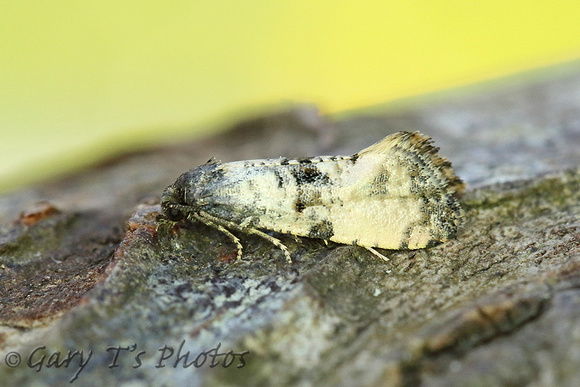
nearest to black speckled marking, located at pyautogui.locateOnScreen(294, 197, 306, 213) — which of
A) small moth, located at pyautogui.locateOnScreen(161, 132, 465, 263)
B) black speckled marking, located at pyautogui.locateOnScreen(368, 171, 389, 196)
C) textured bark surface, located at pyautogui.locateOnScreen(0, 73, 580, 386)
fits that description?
small moth, located at pyautogui.locateOnScreen(161, 132, 465, 263)

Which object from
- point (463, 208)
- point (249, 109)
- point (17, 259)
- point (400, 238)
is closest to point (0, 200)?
point (17, 259)

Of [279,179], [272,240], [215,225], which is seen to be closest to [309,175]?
[279,179]

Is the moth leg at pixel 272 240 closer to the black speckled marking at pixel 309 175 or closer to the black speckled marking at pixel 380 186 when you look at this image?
the black speckled marking at pixel 309 175

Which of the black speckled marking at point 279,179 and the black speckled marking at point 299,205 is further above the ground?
the black speckled marking at point 279,179

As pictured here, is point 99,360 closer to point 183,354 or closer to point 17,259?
point 183,354

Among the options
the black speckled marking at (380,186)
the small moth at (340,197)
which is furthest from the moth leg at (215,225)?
the black speckled marking at (380,186)

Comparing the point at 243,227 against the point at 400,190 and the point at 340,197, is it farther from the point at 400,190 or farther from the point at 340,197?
the point at 400,190

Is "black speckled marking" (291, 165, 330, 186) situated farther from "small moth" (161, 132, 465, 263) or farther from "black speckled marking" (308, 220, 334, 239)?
"black speckled marking" (308, 220, 334, 239)
